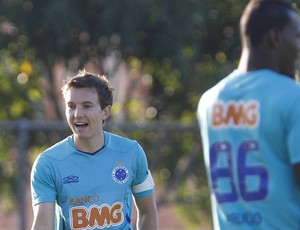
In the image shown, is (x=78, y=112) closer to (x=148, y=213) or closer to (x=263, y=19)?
(x=148, y=213)

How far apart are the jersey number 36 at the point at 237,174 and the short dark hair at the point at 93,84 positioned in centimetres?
198

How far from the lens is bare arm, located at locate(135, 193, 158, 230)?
718 cm

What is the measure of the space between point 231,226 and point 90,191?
6.43ft

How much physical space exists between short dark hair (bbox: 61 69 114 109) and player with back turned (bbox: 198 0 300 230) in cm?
196

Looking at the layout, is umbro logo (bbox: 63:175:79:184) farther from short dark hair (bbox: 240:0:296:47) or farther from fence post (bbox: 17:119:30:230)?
fence post (bbox: 17:119:30:230)

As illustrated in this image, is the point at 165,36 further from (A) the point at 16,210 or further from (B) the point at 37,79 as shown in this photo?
(A) the point at 16,210

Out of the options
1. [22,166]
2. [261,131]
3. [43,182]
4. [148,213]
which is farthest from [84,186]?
[22,166]

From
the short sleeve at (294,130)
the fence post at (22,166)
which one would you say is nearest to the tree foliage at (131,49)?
the fence post at (22,166)

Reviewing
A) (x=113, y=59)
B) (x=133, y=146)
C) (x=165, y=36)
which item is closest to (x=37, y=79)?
(x=113, y=59)

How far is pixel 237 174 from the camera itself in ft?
16.2

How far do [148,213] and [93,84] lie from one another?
2.88ft

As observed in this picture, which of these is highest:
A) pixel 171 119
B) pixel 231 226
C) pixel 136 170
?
pixel 171 119

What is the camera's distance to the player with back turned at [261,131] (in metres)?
4.84

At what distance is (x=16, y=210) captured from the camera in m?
13.8
